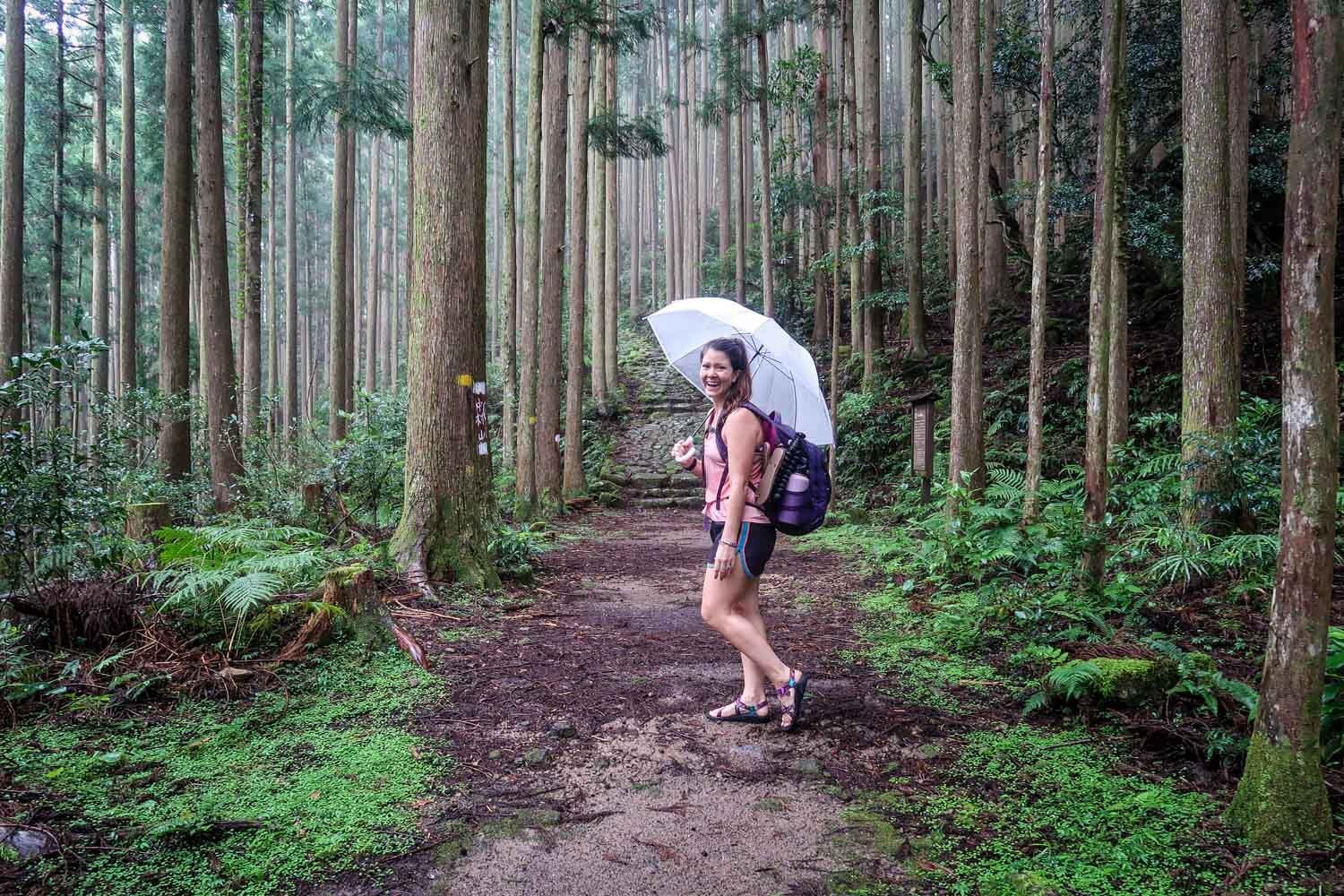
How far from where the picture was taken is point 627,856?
2477 millimetres

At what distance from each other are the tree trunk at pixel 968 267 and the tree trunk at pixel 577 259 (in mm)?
6642

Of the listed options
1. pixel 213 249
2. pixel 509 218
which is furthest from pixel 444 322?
pixel 213 249

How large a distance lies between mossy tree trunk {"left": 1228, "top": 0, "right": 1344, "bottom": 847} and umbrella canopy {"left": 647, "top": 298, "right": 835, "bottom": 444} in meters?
1.98

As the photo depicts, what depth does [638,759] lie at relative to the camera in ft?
10.6

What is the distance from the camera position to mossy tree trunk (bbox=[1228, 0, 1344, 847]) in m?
2.13

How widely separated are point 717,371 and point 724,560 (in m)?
0.82

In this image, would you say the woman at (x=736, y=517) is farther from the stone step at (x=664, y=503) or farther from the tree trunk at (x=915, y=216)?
the tree trunk at (x=915, y=216)

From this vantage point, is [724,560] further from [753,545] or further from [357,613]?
[357,613]

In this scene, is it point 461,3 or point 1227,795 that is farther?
point 461,3

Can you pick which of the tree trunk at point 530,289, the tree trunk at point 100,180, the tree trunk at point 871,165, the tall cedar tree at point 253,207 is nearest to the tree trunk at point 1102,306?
the tree trunk at point 530,289

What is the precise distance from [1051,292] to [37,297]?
2951 cm

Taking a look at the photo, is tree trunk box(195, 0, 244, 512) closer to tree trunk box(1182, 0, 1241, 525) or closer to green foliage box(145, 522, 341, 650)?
green foliage box(145, 522, 341, 650)

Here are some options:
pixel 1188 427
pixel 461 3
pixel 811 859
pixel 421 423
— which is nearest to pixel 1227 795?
pixel 811 859

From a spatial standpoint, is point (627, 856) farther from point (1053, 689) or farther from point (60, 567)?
point (60, 567)
